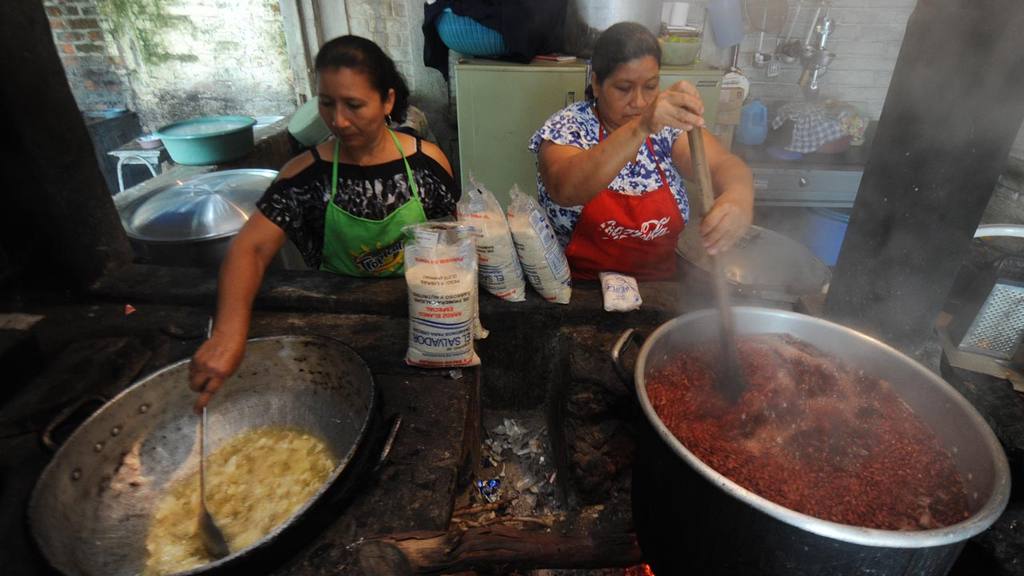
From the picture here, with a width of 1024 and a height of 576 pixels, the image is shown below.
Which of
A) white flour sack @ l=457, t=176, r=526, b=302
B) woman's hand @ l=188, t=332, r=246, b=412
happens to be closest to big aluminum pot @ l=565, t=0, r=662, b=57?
white flour sack @ l=457, t=176, r=526, b=302

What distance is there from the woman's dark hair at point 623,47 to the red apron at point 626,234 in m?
0.30

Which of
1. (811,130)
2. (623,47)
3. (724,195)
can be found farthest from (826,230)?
(623,47)

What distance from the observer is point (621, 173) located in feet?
8.11

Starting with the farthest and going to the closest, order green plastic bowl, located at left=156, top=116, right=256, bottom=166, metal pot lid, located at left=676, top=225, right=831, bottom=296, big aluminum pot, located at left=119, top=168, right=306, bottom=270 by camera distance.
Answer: green plastic bowl, located at left=156, top=116, right=256, bottom=166 → big aluminum pot, located at left=119, top=168, right=306, bottom=270 → metal pot lid, located at left=676, top=225, right=831, bottom=296

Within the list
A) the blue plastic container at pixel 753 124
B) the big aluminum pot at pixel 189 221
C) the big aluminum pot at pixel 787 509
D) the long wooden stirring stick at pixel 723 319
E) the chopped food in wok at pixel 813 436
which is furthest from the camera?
the blue plastic container at pixel 753 124

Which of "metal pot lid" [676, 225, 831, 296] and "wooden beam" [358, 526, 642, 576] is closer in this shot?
"wooden beam" [358, 526, 642, 576]

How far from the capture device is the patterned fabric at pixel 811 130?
4859 mm

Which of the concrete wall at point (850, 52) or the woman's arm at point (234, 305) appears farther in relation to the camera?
the concrete wall at point (850, 52)

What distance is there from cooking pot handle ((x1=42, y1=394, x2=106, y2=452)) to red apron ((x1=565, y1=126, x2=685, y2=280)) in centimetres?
202

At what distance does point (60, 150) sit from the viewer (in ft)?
7.78

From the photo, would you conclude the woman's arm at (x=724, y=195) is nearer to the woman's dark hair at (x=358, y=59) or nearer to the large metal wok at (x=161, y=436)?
the large metal wok at (x=161, y=436)

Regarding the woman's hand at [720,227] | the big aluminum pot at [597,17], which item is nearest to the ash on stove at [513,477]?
the woman's hand at [720,227]

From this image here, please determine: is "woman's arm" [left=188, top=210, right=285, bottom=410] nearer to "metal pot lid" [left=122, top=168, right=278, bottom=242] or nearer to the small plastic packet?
"metal pot lid" [left=122, top=168, right=278, bottom=242]

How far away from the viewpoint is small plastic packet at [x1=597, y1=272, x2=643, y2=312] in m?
2.33
